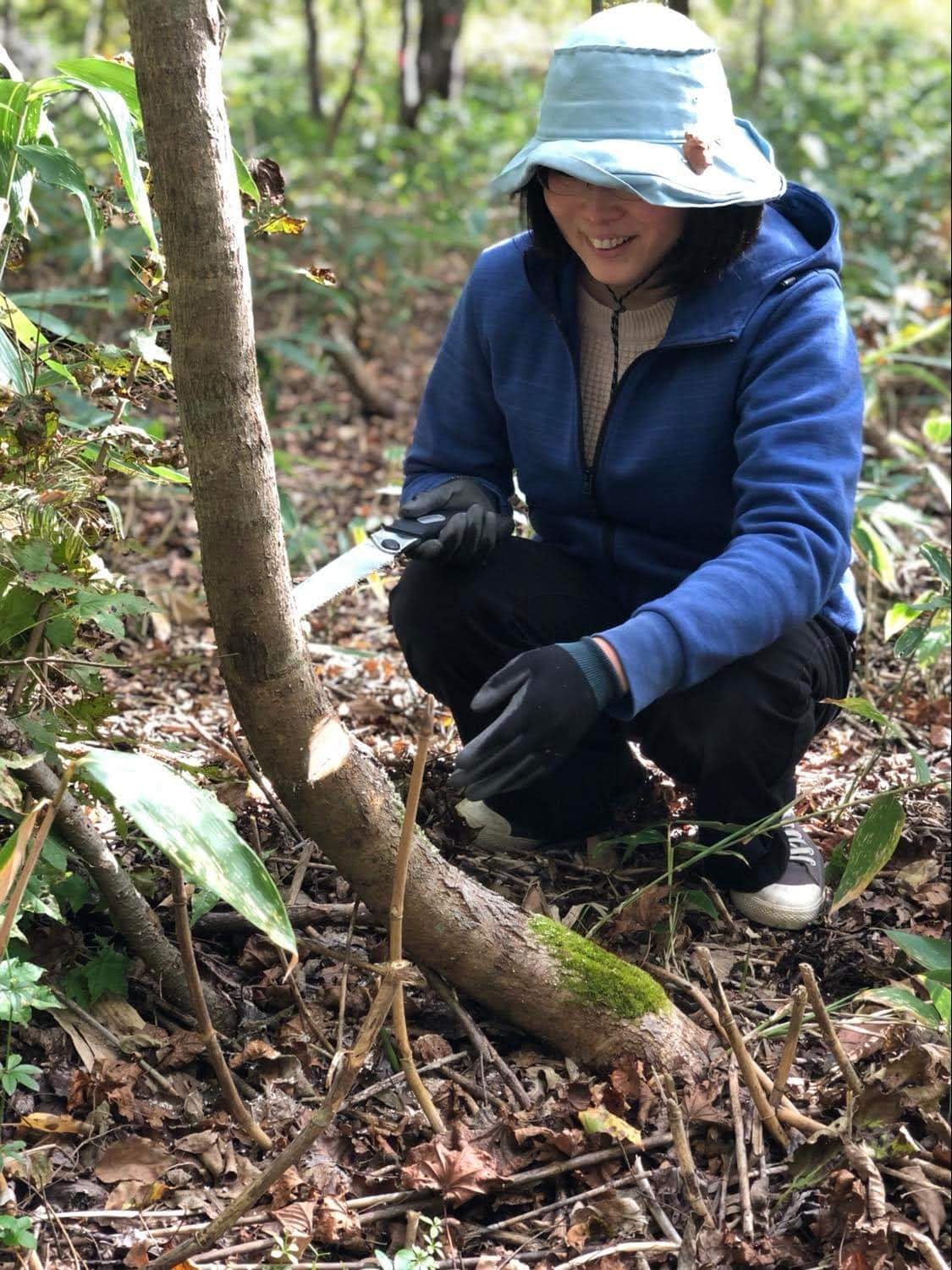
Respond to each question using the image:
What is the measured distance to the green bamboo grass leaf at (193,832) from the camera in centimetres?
114

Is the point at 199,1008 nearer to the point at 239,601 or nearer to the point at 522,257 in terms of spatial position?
the point at 239,601

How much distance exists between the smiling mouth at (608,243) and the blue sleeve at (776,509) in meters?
0.24

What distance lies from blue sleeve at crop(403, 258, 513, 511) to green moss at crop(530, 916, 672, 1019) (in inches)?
33.6

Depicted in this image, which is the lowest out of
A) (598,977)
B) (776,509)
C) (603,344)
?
(598,977)

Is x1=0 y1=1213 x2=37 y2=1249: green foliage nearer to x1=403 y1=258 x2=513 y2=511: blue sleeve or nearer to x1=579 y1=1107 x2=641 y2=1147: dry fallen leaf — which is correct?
x1=579 y1=1107 x2=641 y2=1147: dry fallen leaf

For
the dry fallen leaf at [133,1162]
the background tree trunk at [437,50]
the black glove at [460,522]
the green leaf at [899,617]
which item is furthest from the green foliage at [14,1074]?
the background tree trunk at [437,50]

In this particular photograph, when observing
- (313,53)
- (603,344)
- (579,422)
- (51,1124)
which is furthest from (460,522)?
(313,53)

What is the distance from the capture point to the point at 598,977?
1.79 metres

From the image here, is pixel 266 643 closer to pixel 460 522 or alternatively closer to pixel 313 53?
pixel 460 522

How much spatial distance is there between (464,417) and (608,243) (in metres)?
0.50

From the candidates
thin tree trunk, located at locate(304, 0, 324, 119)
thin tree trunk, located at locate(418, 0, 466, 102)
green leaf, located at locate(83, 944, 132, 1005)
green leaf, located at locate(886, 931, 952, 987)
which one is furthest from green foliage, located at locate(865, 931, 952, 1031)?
thin tree trunk, located at locate(418, 0, 466, 102)

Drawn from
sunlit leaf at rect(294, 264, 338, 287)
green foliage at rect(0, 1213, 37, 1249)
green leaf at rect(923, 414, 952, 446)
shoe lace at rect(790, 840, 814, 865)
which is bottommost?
shoe lace at rect(790, 840, 814, 865)

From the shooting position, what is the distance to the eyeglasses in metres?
1.89

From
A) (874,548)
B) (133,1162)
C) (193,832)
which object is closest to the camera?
(193,832)
